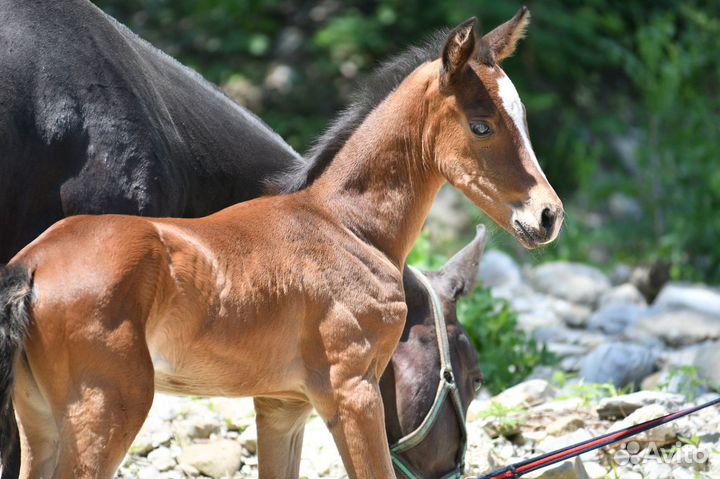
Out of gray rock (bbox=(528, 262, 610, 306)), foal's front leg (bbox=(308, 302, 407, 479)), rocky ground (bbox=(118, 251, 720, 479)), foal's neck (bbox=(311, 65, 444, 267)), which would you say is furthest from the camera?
gray rock (bbox=(528, 262, 610, 306))

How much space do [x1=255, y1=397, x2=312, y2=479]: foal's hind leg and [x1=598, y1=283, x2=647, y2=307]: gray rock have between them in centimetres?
556

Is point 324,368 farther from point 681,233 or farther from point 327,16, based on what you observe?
point 327,16

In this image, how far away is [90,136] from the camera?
3.47 m

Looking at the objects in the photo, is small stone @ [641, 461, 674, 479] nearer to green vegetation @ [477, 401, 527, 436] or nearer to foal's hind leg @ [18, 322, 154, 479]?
green vegetation @ [477, 401, 527, 436]

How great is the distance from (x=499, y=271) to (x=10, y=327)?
6.85 meters

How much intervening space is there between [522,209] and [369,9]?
892 cm

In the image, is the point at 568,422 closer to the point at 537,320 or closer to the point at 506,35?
the point at 506,35

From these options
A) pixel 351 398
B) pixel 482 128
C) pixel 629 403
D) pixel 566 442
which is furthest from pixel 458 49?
pixel 629 403

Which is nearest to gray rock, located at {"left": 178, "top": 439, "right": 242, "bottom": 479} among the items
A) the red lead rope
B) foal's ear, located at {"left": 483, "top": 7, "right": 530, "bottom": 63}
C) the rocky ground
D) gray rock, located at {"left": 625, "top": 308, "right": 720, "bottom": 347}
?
the rocky ground

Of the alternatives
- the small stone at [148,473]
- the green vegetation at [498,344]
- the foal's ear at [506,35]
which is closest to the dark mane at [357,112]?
the foal's ear at [506,35]

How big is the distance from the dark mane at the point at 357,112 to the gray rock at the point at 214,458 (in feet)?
4.67

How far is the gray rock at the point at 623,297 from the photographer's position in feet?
28.3

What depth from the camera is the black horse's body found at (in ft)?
11.2

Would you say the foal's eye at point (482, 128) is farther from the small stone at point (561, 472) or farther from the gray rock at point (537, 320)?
the gray rock at point (537, 320)
